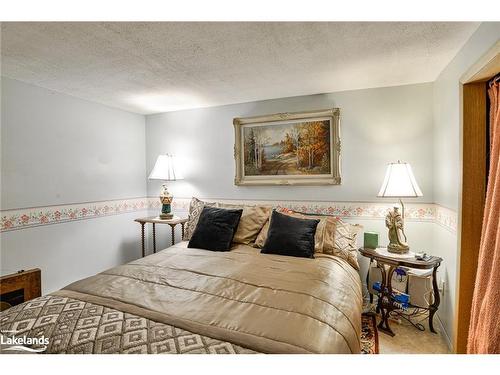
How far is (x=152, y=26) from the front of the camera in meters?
1.51

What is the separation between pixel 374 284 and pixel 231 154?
6.92 ft

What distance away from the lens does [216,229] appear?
238 centimetres

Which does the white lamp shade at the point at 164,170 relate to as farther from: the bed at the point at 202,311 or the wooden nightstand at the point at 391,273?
the wooden nightstand at the point at 391,273

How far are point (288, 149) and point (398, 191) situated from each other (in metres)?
1.21

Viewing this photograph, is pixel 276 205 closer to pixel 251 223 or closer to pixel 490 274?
pixel 251 223

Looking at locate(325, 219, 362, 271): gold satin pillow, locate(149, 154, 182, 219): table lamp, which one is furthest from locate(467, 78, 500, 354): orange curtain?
locate(149, 154, 182, 219): table lamp

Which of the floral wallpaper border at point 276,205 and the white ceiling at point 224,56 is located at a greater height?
the white ceiling at point 224,56

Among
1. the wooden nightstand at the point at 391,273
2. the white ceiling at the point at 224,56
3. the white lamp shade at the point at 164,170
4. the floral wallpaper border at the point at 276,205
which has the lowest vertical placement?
the wooden nightstand at the point at 391,273

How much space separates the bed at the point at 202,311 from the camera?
3.40ft

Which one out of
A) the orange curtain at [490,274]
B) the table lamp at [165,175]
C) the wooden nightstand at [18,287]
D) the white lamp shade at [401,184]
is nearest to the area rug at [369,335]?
the orange curtain at [490,274]

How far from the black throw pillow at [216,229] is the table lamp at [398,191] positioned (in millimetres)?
1393

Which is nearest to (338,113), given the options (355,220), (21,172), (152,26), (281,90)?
(281,90)
